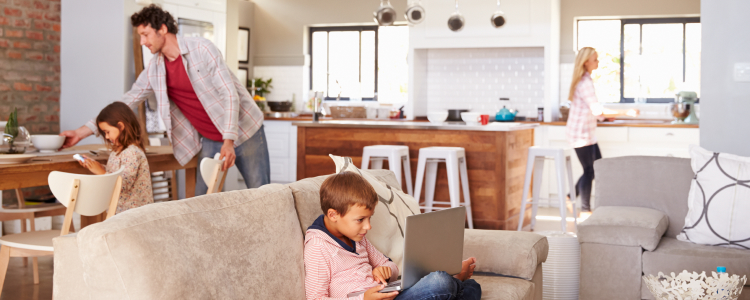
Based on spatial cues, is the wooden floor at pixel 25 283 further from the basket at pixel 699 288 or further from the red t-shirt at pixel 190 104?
the basket at pixel 699 288

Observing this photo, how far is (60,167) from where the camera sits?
3.09 meters

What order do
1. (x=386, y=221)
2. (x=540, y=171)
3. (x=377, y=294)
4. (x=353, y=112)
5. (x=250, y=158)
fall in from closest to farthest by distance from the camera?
(x=377, y=294) < (x=386, y=221) < (x=250, y=158) < (x=540, y=171) < (x=353, y=112)

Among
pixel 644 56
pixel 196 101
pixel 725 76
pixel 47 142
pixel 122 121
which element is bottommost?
pixel 47 142

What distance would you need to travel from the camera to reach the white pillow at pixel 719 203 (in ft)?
9.60

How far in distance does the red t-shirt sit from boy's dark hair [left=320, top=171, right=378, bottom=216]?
181cm

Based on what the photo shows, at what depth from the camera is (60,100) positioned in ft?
18.4

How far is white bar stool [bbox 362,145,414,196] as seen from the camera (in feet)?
15.8

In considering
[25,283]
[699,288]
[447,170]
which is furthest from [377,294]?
[447,170]

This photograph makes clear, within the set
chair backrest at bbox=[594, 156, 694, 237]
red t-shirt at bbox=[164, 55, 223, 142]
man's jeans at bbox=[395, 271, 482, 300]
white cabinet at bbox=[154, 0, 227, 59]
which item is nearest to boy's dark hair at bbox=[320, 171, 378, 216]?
man's jeans at bbox=[395, 271, 482, 300]

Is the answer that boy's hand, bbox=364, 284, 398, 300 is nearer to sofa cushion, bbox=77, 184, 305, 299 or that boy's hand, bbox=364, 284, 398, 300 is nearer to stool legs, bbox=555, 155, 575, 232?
sofa cushion, bbox=77, 184, 305, 299

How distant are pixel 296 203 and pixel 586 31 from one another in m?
6.21

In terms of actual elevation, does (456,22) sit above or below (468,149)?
above

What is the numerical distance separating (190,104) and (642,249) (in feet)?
7.38

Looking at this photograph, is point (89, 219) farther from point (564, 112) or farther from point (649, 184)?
point (564, 112)
